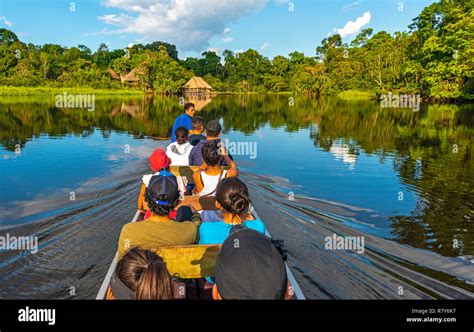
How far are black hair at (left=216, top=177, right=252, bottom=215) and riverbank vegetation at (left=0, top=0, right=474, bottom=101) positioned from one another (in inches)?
2032

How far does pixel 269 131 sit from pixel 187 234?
20.8 m

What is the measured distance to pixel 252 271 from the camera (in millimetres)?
2246

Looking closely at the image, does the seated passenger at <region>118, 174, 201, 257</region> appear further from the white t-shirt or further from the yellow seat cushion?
the white t-shirt

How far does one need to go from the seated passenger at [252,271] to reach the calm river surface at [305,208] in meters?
2.97

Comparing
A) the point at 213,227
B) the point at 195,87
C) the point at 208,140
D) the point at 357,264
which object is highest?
the point at 195,87

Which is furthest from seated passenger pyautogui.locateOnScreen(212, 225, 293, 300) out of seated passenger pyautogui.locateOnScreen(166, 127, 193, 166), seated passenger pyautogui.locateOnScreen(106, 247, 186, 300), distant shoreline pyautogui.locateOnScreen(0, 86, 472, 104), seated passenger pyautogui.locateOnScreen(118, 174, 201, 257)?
distant shoreline pyautogui.locateOnScreen(0, 86, 472, 104)

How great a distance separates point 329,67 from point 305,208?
86.7 meters

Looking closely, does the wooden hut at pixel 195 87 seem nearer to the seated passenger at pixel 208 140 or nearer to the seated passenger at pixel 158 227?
the seated passenger at pixel 208 140

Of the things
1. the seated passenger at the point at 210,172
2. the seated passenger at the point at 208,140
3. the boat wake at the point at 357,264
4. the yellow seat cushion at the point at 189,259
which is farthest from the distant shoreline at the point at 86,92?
the yellow seat cushion at the point at 189,259

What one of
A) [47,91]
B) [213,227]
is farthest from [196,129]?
[47,91]

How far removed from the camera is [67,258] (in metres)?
5.82

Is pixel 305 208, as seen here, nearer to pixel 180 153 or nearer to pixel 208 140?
pixel 208 140

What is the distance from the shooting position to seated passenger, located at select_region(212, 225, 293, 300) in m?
2.26
